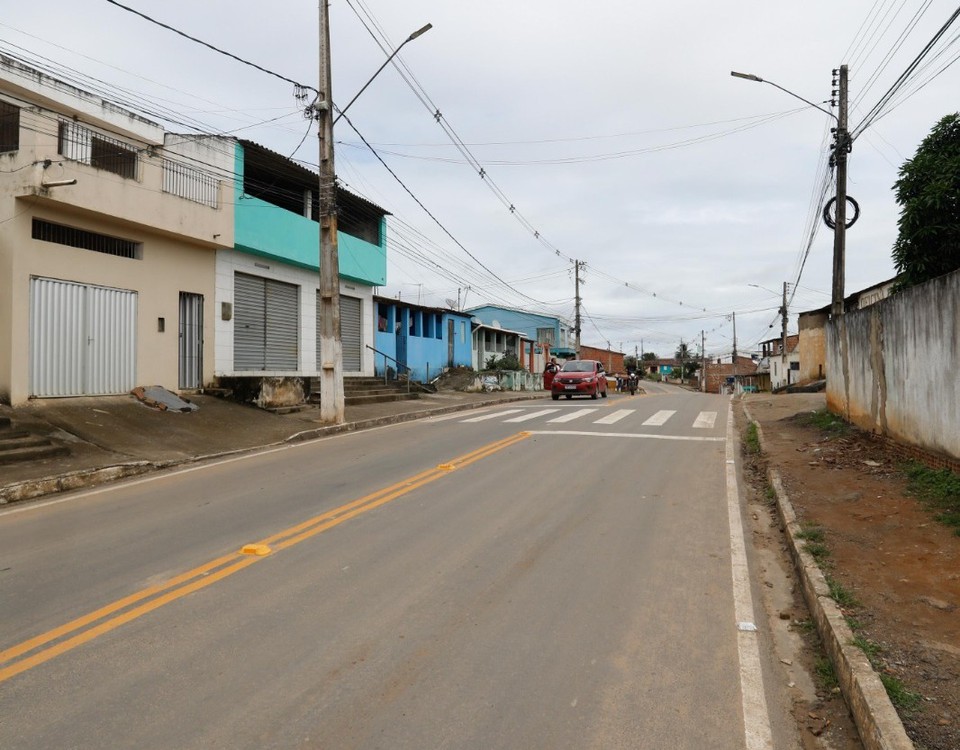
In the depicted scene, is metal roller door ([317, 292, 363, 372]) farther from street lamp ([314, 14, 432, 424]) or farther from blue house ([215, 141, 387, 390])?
street lamp ([314, 14, 432, 424])

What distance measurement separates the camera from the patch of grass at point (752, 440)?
485 inches

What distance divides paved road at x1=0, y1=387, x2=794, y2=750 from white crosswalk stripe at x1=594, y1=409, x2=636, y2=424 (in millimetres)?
8075

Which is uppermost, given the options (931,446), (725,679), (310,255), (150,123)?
(150,123)

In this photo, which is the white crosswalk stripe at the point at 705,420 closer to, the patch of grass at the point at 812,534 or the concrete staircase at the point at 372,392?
the patch of grass at the point at 812,534

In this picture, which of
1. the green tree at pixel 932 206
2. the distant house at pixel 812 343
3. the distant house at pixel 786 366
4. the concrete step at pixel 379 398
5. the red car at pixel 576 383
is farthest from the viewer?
the distant house at pixel 786 366

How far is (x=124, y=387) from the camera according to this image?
15523mm

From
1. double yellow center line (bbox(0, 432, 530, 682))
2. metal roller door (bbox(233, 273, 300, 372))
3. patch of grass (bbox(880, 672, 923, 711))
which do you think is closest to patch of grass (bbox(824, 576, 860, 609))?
patch of grass (bbox(880, 672, 923, 711))

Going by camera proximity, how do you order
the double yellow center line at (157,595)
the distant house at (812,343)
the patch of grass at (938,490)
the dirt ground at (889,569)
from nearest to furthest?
the dirt ground at (889,569), the double yellow center line at (157,595), the patch of grass at (938,490), the distant house at (812,343)

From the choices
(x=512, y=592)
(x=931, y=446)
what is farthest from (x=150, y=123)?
(x=931, y=446)

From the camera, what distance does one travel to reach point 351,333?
84.1 feet

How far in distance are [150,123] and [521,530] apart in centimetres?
1488

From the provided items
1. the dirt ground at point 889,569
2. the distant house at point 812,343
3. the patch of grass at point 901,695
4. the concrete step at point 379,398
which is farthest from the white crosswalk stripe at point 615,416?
the distant house at point 812,343

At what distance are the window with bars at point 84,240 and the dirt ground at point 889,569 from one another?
46.3ft

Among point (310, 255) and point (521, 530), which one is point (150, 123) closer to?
point (310, 255)
